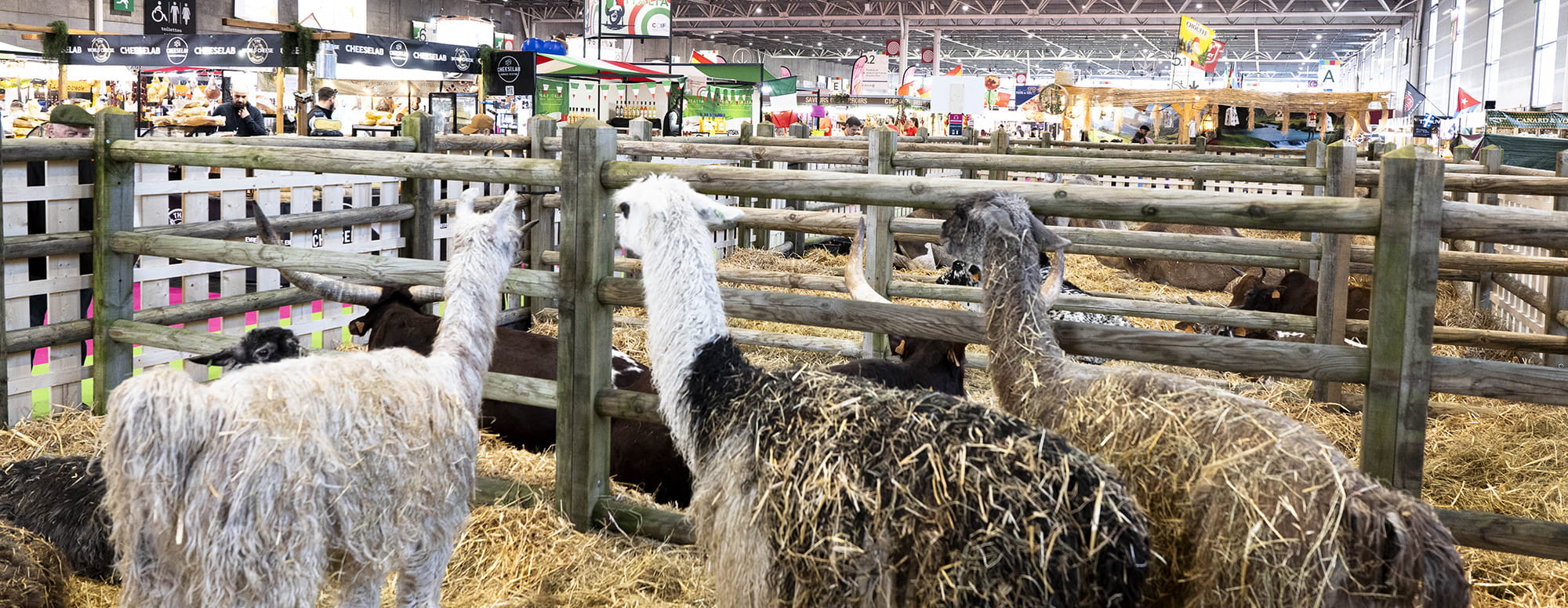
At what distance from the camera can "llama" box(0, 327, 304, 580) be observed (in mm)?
3518

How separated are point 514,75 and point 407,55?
121 centimetres

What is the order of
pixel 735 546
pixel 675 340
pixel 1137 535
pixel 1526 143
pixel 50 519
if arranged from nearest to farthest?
pixel 1137 535 → pixel 735 546 → pixel 675 340 → pixel 50 519 → pixel 1526 143

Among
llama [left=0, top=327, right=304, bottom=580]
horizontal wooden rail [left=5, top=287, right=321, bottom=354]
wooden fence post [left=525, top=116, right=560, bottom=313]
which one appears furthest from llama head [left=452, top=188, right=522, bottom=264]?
wooden fence post [left=525, top=116, right=560, bottom=313]

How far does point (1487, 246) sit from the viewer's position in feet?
29.6

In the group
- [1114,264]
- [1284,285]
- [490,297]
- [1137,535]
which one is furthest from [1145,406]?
[1114,264]

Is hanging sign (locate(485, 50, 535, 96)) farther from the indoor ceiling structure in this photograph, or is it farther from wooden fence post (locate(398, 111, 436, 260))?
the indoor ceiling structure

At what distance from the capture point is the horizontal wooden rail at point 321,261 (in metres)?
4.08

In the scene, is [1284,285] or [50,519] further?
[1284,285]

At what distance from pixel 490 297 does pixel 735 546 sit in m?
1.08

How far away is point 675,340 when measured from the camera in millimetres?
2928

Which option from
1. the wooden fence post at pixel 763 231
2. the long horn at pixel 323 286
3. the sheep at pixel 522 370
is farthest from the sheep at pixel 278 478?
the wooden fence post at pixel 763 231

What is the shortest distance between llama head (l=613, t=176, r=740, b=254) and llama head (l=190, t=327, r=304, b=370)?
115 cm

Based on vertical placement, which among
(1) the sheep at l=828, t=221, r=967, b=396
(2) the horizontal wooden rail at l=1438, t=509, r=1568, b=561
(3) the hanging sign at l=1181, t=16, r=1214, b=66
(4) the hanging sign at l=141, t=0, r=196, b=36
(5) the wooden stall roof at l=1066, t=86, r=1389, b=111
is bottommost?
(2) the horizontal wooden rail at l=1438, t=509, r=1568, b=561

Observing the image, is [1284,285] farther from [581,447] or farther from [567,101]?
[567,101]
